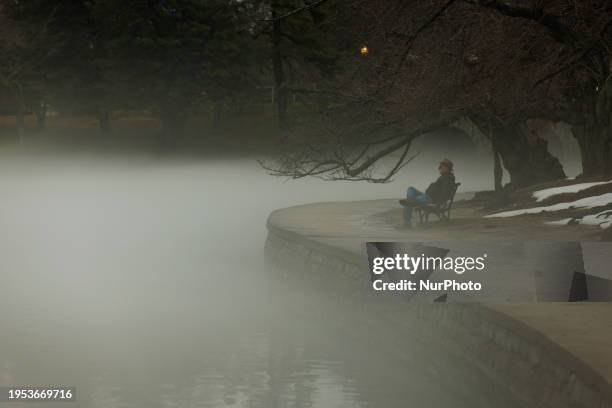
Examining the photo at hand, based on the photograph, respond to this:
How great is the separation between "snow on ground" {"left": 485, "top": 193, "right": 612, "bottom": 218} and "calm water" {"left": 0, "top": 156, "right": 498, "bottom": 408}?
16.4 feet

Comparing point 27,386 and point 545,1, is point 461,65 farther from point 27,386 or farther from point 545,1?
point 27,386

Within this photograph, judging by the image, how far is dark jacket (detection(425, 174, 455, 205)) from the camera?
83.4ft

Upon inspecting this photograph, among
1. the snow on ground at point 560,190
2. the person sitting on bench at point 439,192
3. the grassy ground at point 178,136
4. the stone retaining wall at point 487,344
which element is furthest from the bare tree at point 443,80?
the grassy ground at point 178,136

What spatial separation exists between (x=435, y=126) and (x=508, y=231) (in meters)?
7.55

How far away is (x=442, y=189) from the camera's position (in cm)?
2553

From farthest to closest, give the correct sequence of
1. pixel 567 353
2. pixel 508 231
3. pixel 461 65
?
pixel 461 65
pixel 508 231
pixel 567 353

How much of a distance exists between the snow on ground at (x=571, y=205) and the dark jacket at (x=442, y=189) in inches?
43.6

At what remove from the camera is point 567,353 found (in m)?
10.5

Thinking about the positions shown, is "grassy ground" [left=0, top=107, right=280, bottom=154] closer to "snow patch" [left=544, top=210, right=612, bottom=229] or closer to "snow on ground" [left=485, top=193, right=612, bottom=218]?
"snow on ground" [left=485, top=193, right=612, bottom=218]

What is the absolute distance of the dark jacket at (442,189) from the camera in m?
25.4

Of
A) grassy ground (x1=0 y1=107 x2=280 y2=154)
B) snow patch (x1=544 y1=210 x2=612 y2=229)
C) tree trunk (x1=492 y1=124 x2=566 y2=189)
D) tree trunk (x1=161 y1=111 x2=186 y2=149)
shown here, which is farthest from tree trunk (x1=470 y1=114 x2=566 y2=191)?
tree trunk (x1=161 y1=111 x2=186 y2=149)

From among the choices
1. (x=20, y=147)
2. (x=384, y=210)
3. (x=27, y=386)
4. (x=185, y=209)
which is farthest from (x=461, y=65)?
(x=20, y=147)

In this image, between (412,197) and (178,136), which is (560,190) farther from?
(178,136)

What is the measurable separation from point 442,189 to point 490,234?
312cm
